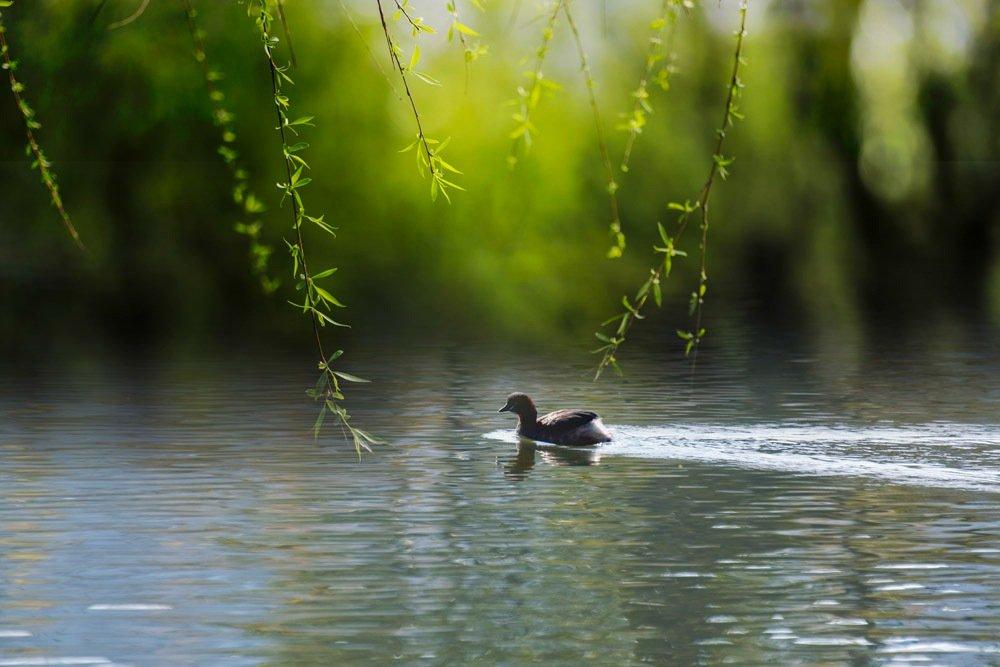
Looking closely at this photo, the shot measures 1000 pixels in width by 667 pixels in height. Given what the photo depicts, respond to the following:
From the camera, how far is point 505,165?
29438 mm

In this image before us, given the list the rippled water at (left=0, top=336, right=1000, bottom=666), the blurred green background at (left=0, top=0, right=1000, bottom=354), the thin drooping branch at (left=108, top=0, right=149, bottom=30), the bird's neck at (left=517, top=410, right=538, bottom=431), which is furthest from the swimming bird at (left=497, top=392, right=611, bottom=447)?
the thin drooping branch at (left=108, top=0, right=149, bottom=30)

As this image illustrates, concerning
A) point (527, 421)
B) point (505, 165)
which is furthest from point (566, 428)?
point (505, 165)

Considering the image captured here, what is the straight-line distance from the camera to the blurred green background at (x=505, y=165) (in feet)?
89.8


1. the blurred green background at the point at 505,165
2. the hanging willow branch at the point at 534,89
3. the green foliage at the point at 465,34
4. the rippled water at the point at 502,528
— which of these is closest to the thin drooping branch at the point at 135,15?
the green foliage at the point at 465,34

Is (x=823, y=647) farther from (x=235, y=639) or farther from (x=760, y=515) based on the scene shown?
(x=760, y=515)

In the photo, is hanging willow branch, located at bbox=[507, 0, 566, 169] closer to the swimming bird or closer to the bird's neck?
the swimming bird

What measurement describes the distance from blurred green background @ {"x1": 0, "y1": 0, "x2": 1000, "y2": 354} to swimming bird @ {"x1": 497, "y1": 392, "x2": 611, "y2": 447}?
6.37 meters

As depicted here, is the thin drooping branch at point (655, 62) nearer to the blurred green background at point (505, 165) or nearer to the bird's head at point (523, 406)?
the bird's head at point (523, 406)

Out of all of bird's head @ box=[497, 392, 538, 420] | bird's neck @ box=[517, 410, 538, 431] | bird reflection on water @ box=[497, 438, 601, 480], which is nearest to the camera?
bird reflection on water @ box=[497, 438, 601, 480]

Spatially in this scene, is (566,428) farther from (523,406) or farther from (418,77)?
(418,77)

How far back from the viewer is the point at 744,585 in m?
10.4

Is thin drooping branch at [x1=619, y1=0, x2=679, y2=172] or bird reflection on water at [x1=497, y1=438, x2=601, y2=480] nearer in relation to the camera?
thin drooping branch at [x1=619, y1=0, x2=679, y2=172]

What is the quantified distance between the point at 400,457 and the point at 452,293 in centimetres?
2024

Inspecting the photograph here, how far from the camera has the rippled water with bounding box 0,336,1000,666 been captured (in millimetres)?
9164
